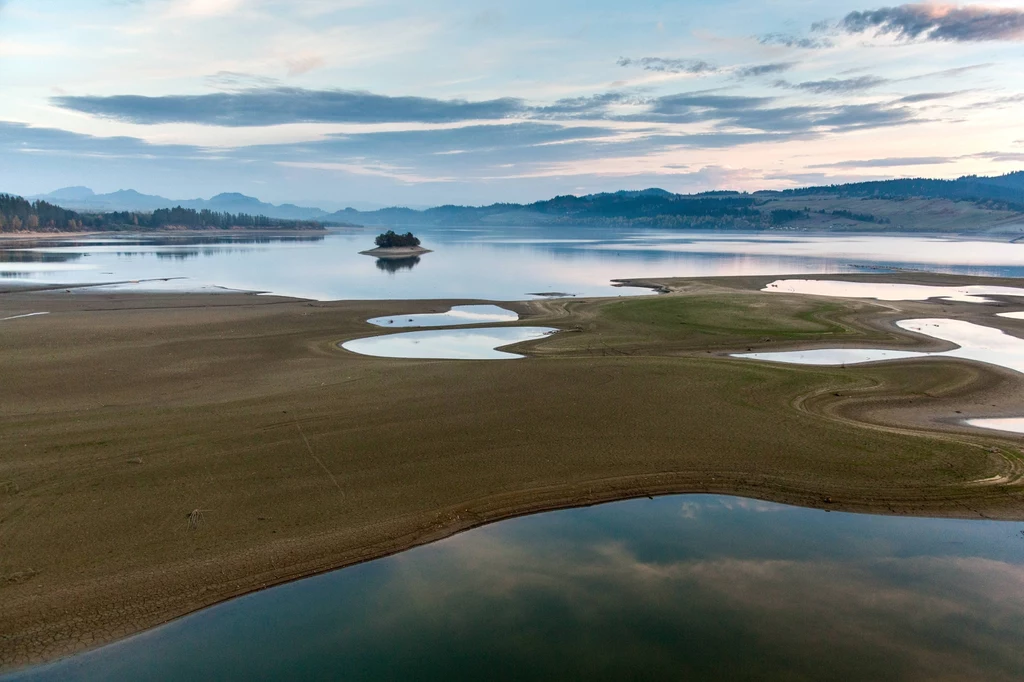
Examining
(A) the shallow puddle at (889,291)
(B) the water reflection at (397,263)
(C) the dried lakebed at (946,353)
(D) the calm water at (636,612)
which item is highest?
(B) the water reflection at (397,263)

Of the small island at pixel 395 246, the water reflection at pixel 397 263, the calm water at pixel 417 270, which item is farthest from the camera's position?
the small island at pixel 395 246

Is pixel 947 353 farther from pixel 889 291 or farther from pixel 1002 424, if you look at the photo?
pixel 889 291

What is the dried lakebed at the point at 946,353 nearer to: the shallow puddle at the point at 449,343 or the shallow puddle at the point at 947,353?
the shallow puddle at the point at 947,353

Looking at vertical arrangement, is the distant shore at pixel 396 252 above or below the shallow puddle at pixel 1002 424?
above

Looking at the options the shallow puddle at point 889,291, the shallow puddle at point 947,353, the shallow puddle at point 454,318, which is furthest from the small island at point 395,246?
the shallow puddle at point 947,353

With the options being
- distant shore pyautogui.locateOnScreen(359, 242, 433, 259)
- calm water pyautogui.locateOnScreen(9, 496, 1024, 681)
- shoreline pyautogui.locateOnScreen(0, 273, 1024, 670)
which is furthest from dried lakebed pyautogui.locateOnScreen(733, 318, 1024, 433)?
distant shore pyautogui.locateOnScreen(359, 242, 433, 259)

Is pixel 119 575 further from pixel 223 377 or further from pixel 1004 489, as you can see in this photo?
pixel 1004 489

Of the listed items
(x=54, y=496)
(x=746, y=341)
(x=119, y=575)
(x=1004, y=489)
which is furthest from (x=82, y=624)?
(x=746, y=341)
